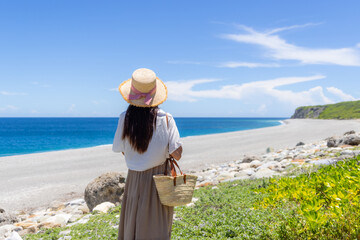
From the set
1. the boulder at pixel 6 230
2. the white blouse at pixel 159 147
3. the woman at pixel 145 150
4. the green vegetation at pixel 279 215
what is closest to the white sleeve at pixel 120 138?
the woman at pixel 145 150

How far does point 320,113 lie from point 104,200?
122 meters

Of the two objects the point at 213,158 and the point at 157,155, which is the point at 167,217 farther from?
the point at 213,158

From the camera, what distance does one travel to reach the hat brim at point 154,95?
3.50m

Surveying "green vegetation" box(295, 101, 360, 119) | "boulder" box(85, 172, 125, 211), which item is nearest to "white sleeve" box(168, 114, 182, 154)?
"boulder" box(85, 172, 125, 211)

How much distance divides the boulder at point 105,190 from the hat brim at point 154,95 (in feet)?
19.0

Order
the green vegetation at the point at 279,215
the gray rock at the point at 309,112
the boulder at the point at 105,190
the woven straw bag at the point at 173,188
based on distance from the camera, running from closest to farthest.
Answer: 1. the woven straw bag at the point at 173,188
2. the green vegetation at the point at 279,215
3. the boulder at the point at 105,190
4. the gray rock at the point at 309,112

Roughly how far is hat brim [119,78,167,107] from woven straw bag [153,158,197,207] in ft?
2.74

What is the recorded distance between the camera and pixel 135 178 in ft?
11.7

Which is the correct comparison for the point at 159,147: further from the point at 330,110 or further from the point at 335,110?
the point at 330,110

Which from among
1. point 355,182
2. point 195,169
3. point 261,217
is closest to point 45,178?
point 195,169

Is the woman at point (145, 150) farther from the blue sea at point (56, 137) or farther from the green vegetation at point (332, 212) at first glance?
the blue sea at point (56, 137)

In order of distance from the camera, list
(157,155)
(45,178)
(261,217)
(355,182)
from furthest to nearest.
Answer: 1. (45,178)
2. (261,217)
3. (355,182)
4. (157,155)

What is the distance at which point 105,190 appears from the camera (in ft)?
29.3

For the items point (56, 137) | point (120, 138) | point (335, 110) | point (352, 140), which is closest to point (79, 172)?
point (352, 140)
